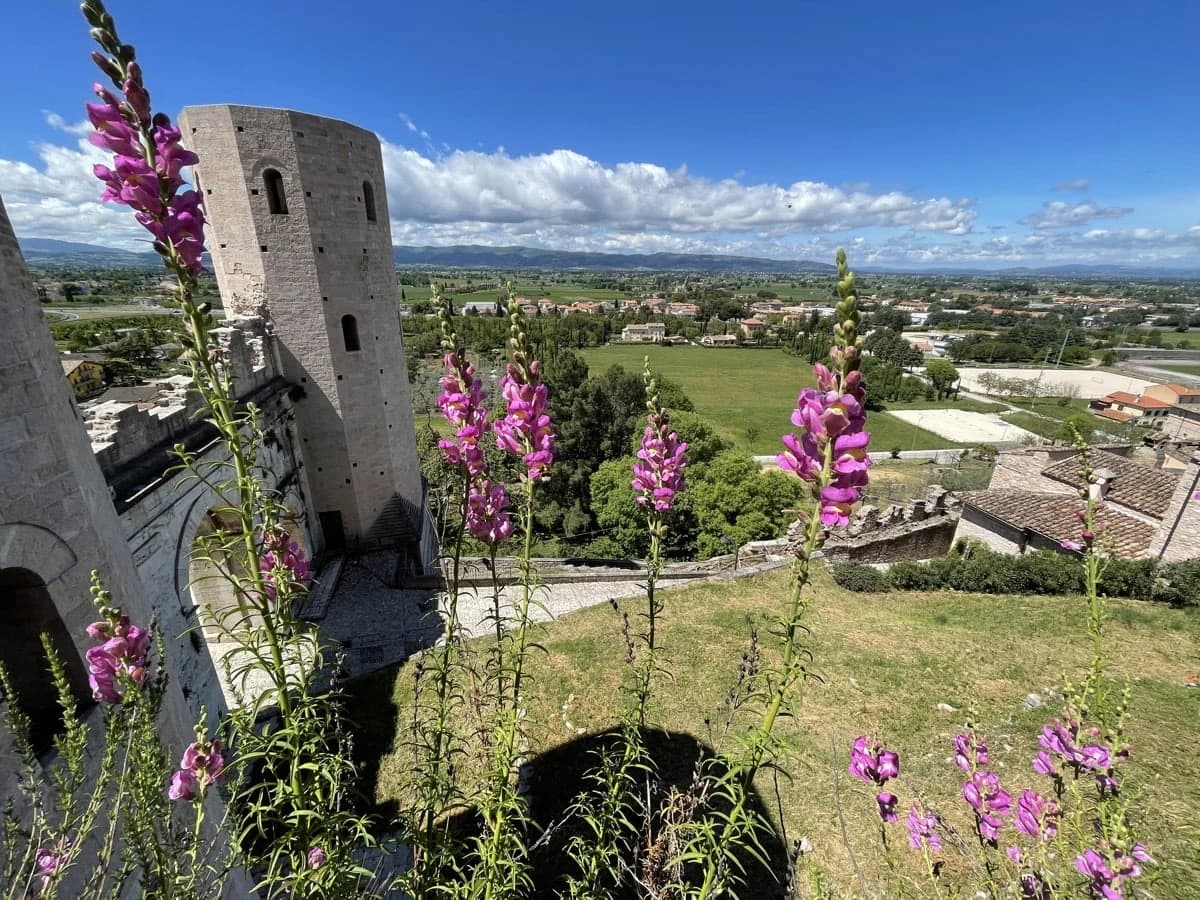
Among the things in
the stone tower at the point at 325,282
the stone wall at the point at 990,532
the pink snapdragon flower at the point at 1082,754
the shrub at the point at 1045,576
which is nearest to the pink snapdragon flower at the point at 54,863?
the pink snapdragon flower at the point at 1082,754

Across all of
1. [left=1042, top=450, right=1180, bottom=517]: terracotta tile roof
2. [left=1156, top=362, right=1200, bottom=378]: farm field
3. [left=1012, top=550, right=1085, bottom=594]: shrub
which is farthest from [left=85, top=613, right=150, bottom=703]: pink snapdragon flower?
[left=1156, top=362, right=1200, bottom=378]: farm field

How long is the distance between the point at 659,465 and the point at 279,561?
2373mm

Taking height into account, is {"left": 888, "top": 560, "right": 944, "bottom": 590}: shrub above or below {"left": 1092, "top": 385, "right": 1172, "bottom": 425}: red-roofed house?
above

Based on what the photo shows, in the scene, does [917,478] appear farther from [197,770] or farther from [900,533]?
[197,770]

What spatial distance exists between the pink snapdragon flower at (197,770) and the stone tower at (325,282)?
13139 millimetres

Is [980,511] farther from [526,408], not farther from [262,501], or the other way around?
[262,501]

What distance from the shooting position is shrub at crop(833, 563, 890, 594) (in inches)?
579

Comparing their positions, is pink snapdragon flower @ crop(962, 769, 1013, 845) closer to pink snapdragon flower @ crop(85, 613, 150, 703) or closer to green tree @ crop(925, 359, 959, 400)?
pink snapdragon flower @ crop(85, 613, 150, 703)

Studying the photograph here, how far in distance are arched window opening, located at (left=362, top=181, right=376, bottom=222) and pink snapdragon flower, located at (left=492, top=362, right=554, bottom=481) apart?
1407 centimetres

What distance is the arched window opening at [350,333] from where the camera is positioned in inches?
571

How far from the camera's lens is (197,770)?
284 cm

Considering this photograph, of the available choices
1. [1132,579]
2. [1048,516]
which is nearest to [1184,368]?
[1048,516]

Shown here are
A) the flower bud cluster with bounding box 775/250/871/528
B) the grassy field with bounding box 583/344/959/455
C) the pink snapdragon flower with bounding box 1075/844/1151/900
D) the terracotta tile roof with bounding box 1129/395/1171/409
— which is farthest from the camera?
the terracotta tile roof with bounding box 1129/395/1171/409

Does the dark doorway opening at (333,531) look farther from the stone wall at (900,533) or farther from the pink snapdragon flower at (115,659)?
the stone wall at (900,533)
